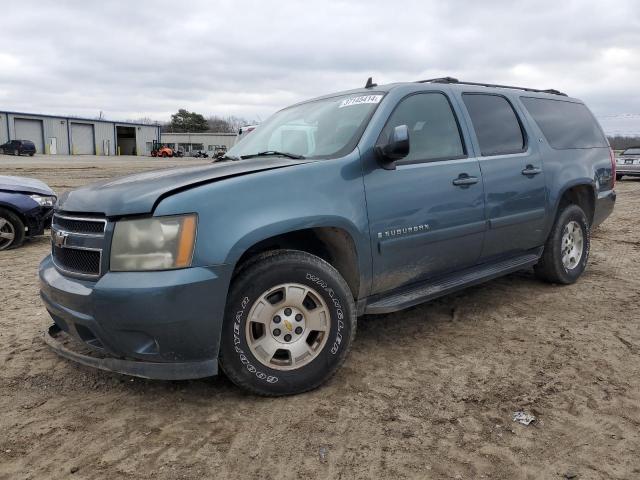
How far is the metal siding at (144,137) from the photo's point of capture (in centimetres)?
7181

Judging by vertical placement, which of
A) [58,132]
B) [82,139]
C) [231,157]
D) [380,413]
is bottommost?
[380,413]

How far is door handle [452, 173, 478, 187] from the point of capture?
3.69m

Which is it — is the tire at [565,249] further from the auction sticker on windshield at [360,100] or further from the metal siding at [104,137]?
the metal siding at [104,137]

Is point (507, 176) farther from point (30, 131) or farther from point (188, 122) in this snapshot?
point (188, 122)

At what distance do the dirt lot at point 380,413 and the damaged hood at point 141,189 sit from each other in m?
1.08

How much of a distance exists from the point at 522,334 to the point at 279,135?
2349mm

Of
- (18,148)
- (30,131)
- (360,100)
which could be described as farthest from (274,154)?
(30,131)

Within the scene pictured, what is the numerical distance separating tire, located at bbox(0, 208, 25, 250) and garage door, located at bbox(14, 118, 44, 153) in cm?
6001

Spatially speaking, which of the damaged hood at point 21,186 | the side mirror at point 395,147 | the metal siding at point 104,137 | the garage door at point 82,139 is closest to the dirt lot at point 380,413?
the side mirror at point 395,147

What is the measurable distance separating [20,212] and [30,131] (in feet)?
202

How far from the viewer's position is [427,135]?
3.72m

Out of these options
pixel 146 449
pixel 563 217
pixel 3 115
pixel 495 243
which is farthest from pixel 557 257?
pixel 3 115

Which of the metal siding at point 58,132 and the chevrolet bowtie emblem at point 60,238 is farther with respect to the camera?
the metal siding at point 58,132

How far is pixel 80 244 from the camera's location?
275 centimetres
